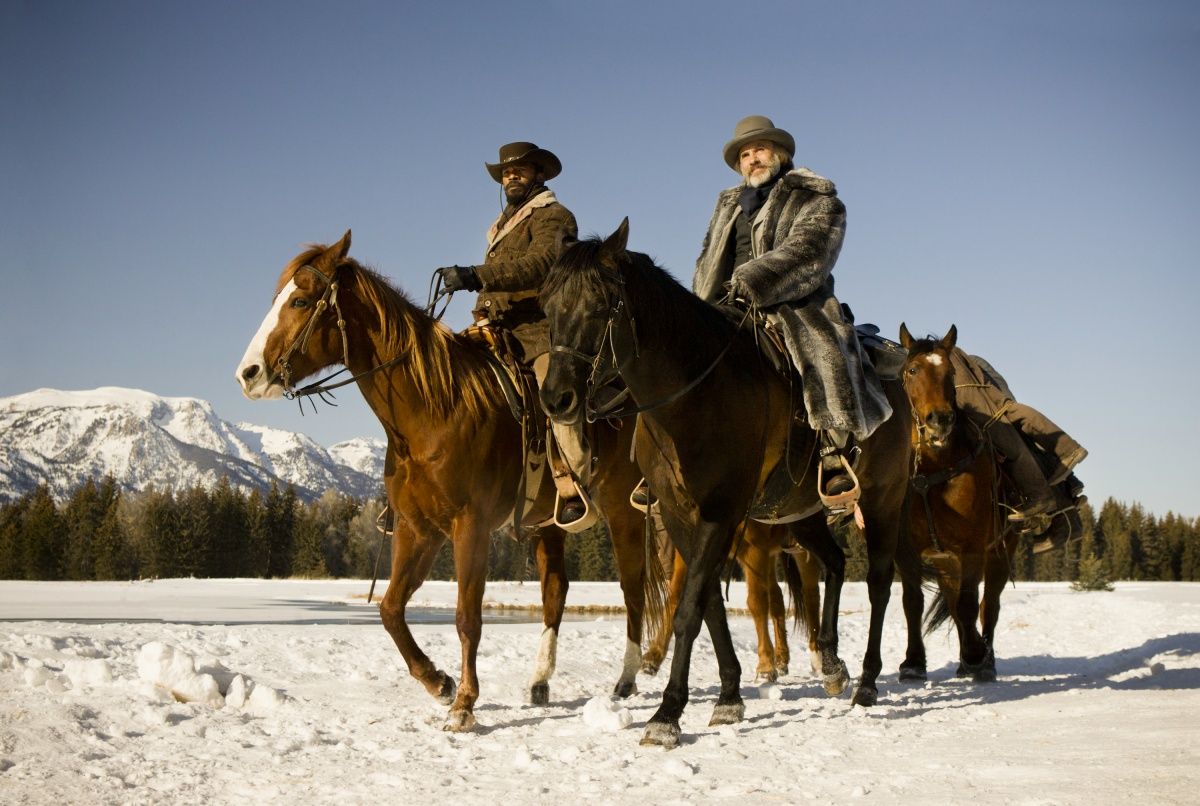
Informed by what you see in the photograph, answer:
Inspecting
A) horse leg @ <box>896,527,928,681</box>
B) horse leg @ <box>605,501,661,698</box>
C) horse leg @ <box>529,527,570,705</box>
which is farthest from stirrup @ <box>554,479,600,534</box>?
horse leg @ <box>896,527,928,681</box>

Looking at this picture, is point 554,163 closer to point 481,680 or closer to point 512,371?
point 512,371

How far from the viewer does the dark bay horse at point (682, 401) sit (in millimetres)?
5332

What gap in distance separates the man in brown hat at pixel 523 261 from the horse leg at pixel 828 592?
7.37 ft

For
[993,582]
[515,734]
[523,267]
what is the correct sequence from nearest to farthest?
[515,734] → [523,267] → [993,582]

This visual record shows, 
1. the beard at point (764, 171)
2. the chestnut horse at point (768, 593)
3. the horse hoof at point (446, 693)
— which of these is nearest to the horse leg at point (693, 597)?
the horse hoof at point (446, 693)

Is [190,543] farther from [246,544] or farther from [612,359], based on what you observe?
[612,359]

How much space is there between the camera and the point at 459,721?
20.5ft

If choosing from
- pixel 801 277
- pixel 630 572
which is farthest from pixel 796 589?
pixel 801 277

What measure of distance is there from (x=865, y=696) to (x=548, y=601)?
257 centimetres

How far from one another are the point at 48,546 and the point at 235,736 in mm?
67117

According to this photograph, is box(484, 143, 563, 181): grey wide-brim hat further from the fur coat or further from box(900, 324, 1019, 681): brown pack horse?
box(900, 324, 1019, 681): brown pack horse

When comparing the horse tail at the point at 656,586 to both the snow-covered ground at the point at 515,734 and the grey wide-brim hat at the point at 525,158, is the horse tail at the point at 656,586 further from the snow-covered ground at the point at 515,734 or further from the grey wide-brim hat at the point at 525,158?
the grey wide-brim hat at the point at 525,158

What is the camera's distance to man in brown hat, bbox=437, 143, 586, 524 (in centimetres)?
764

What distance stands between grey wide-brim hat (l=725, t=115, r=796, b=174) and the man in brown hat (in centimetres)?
142
